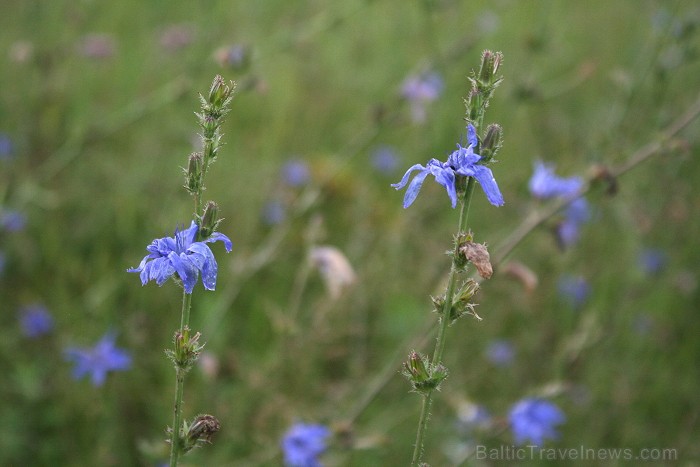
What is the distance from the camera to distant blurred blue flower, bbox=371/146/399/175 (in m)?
5.05

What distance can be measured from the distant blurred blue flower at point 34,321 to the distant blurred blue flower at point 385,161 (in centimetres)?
251

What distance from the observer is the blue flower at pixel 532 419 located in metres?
2.63

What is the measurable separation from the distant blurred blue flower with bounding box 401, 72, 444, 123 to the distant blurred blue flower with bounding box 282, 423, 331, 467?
177 centimetres

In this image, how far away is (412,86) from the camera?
3857mm

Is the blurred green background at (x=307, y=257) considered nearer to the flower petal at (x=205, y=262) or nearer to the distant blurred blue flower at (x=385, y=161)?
the distant blurred blue flower at (x=385, y=161)

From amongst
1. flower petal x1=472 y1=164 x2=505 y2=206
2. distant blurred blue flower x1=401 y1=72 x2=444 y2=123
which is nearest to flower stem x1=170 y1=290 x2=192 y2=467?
flower petal x1=472 y1=164 x2=505 y2=206

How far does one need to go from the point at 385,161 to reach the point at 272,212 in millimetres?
1035

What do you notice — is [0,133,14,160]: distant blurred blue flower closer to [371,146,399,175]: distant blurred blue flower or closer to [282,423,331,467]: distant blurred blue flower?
[371,146,399,175]: distant blurred blue flower

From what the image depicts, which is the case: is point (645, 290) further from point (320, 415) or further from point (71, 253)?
point (71, 253)

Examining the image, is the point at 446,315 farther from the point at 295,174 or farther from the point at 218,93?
the point at 295,174

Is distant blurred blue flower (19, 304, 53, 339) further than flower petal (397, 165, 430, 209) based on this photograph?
A: Yes

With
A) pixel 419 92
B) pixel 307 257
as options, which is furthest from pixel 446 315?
pixel 419 92

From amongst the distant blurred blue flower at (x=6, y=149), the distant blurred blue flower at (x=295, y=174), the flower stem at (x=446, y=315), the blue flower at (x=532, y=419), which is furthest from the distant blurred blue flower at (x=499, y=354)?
the distant blurred blue flower at (x=6, y=149)

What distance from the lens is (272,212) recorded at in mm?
4434
